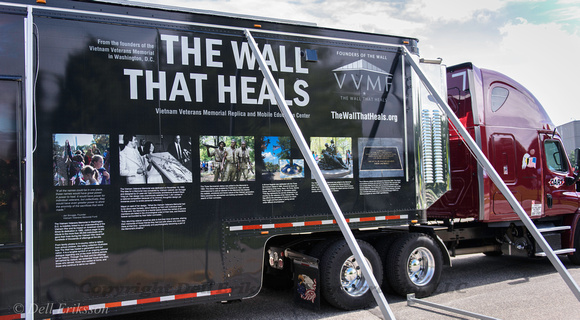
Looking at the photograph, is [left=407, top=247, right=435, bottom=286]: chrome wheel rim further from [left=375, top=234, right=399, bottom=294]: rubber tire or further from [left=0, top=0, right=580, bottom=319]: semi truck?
[left=375, top=234, right=399, bottom=294]: rubber tire

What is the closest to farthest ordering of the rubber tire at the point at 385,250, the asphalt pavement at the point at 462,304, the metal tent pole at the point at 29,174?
the metal tent pole at the point at 29,174, the asphalt pavement at the point at 462,304, the rubber tire at the point at 385,250

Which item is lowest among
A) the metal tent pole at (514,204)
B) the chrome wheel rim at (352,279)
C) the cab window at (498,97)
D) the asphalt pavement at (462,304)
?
the asphalt pavement at (462,304)

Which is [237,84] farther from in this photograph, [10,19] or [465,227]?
[465,227]

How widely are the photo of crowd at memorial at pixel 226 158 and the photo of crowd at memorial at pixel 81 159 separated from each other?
98cm

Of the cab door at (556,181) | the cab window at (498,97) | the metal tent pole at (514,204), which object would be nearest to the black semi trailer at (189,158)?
the metal tent pole at (514,204)

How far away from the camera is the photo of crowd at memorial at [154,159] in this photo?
4.86 metres

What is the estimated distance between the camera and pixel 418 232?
22.0 ft

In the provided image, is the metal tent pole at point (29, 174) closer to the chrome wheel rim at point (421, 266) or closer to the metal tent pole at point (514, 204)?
the metal tent pole at point (514, 204)

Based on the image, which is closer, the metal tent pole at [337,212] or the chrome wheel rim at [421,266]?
the metal tent pole at [337,212]

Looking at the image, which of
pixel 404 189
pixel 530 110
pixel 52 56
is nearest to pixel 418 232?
pixel 404 189

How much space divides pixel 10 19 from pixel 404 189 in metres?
4.82

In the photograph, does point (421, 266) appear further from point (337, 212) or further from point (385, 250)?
point (337, 212)

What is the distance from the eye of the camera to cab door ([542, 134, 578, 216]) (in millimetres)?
8039

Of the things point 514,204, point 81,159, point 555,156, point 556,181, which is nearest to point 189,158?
point 81,159
